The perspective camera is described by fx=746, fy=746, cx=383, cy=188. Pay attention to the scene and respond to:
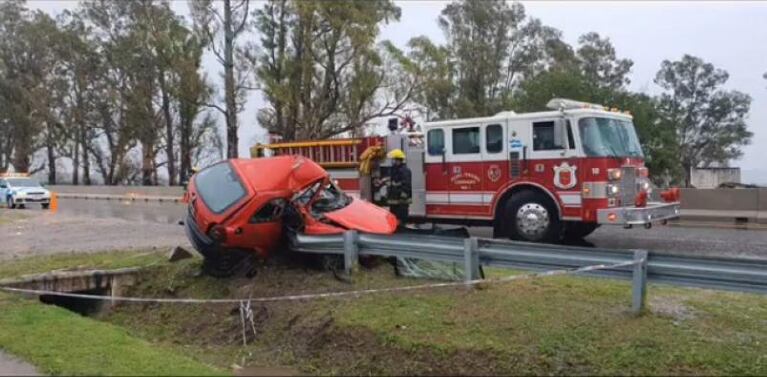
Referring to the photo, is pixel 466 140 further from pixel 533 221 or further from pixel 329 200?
pixel 329 200

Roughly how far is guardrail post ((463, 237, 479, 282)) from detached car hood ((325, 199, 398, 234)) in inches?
70.8

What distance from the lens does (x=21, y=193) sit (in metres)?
36.9

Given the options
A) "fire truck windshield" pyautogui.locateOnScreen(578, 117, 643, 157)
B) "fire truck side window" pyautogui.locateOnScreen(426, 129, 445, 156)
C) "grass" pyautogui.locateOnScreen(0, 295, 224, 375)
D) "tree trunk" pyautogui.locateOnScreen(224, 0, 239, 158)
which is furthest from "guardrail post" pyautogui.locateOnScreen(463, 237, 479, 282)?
"tree trunk" pyautogui.locateOnScreen(224, 0, 239, 158)

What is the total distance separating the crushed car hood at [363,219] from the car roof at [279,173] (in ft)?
1.80

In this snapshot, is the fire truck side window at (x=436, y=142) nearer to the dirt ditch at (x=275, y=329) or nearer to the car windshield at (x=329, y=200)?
the car windshield at (x=329, y=200)

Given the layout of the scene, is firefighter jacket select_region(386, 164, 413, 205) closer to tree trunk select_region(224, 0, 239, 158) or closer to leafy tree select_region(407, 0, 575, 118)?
tree trunk select_region(224, 0, 239, 158)

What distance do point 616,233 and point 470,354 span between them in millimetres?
11851

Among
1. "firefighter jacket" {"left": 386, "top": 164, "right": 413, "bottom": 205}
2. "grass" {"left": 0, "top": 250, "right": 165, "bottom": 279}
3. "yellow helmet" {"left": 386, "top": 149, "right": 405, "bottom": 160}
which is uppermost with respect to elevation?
"yellow helmet" {"left": 386, "top": 149, "right": 405, "bottom": 160}

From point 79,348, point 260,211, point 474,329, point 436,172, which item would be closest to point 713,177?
point 436,172

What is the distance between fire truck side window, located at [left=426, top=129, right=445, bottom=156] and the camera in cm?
1486

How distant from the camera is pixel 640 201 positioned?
43.8ft

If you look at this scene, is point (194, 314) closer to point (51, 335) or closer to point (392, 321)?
point (51, 335)

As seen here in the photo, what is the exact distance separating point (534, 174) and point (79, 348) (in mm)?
8845

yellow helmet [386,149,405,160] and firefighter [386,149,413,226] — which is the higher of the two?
yellow helmet [386,149,405,160]
